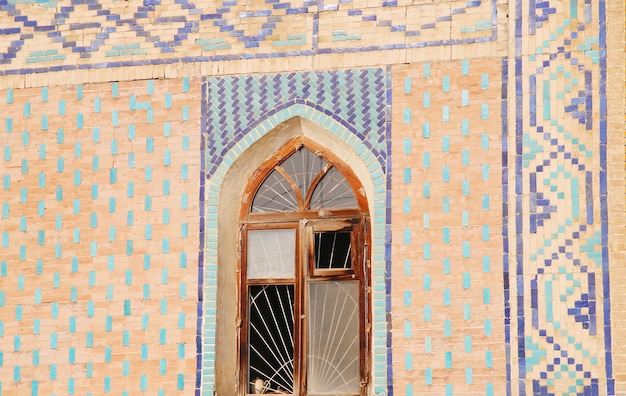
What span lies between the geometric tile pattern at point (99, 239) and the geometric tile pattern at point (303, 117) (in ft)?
0.34

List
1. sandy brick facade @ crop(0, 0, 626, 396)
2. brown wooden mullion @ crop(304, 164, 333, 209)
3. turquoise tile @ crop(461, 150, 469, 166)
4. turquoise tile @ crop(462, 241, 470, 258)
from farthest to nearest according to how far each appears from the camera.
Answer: brown wooden mullion @ crop(304, 164, 333, 209)
turquoise tile @ crop(461, 150, 469, 166)
turquoise tile @ crop(462, 241, 470, 258)
sandy brick facade @ crop(0, 0, 626, 396)

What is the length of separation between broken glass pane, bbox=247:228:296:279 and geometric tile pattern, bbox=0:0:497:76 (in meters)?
1.21

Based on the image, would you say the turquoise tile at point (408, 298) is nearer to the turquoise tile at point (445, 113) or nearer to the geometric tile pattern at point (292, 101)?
the geometric tile pattern at point (292, 101)

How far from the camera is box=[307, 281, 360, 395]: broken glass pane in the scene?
9406 mm

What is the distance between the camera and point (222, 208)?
967 centimetres

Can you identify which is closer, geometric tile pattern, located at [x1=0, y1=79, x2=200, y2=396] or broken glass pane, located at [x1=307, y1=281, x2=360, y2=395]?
broken glass pane, located at [x1=307, y1=281, x2=360, y2=395]

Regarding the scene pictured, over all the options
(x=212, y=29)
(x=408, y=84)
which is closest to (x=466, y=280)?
(x=408, y=84)

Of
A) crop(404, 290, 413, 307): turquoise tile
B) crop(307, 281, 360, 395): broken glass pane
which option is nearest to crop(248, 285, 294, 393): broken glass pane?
crop(307, 281, 360, 395): broken glass pane

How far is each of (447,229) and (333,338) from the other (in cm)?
104

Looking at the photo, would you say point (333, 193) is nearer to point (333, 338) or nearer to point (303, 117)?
point (303, 117)

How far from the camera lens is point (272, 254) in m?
9.66

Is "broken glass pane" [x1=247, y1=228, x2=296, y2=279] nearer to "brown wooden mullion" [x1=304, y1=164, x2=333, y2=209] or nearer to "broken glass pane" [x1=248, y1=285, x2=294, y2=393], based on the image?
"broken glass pane" [x1=248, y1=285, x2=294, y2=393]

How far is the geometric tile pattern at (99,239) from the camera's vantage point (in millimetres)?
9516

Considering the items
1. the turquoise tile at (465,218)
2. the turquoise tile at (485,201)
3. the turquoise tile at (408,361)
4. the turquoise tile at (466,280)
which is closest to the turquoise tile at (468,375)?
the turquoise tile at (408,361)
